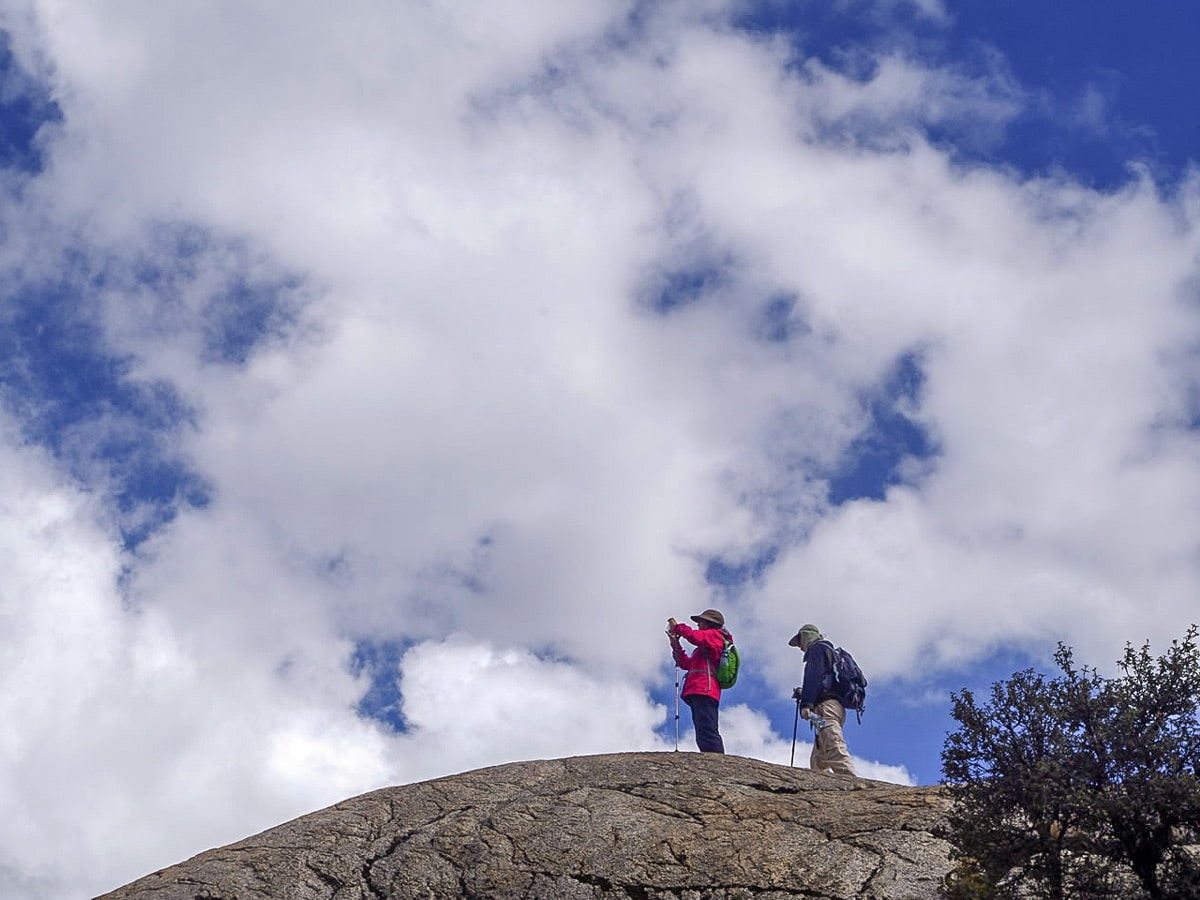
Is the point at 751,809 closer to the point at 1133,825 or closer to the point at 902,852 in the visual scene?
the point at 902,852

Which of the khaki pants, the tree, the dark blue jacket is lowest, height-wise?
the tree

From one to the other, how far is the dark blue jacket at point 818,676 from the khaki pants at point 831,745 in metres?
0.13

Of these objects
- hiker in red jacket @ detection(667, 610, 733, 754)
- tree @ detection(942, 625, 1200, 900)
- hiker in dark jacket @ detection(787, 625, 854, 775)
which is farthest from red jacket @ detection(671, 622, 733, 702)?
tree @ detection(942, 625, 1200, 900)

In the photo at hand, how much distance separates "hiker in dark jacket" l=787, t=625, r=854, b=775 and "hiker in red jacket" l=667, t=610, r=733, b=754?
50.8 inches

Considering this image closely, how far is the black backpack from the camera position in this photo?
59.2 feet

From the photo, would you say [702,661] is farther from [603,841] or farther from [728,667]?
[603,841]

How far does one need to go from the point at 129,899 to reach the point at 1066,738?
34.8 ft

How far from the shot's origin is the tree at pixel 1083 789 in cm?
1048

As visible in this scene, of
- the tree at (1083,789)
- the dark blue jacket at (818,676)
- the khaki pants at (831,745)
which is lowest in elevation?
the tree at (1083,789)

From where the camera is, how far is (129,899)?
14492 mm

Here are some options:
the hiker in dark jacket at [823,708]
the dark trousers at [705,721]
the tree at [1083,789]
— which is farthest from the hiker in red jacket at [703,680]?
the tree at [1083,789]

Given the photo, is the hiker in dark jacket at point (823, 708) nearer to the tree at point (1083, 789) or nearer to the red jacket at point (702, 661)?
the red jacket at point (702, 661)

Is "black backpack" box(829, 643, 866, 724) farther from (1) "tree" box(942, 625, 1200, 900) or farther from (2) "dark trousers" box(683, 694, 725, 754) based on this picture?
(1) "tree" box(942, 625, 1200, 900)

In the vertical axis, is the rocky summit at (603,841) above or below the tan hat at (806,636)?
below
